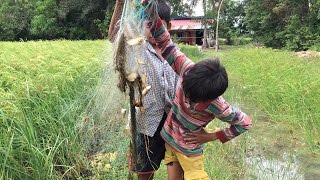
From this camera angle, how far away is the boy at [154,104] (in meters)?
2.16

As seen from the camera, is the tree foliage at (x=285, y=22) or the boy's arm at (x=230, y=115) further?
the tree foliage at (x=285, y=22)

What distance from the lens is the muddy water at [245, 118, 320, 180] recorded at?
3.72 meters

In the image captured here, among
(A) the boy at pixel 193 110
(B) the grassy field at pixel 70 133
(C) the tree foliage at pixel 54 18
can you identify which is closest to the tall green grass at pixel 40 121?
(B) the grassy field at pixel 70 133

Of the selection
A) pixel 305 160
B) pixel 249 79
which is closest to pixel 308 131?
pixel 305 160

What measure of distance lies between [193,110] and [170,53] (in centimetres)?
31

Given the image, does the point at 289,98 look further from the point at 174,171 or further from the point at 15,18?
the point at 15,18

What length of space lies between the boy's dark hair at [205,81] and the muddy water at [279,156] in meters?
1.89

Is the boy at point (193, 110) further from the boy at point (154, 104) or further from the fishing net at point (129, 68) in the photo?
the fishing net at point (129, 68)

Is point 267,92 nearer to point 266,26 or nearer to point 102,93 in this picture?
point 102,93

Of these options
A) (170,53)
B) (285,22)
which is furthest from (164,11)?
(285,22)

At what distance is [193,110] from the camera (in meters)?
2.01

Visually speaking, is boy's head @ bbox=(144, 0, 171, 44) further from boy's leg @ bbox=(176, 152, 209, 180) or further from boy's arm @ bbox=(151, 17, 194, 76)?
boy's leg @ bbox=(176, 152, 209, 180)

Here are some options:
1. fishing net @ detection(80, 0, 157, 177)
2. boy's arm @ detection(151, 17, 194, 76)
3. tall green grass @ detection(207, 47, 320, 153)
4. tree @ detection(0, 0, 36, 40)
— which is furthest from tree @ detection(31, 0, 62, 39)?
fishing net @ detection(80, 0, 157, 177)

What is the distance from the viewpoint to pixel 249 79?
9.14 meters
